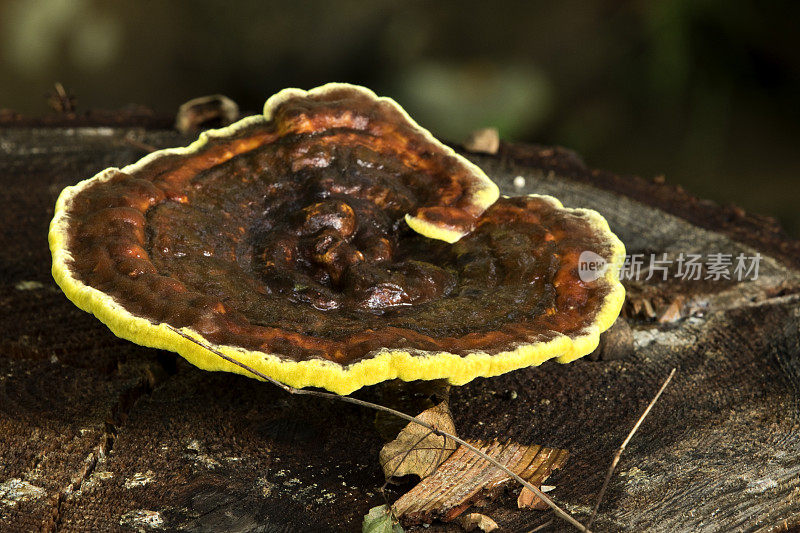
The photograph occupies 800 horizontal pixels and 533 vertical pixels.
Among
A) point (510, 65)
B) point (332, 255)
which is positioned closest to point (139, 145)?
point (332, 255)

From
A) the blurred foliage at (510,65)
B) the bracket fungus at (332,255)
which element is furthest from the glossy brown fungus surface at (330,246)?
the blurred foliage at (510,65)

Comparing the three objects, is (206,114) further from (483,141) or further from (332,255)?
(332,255)

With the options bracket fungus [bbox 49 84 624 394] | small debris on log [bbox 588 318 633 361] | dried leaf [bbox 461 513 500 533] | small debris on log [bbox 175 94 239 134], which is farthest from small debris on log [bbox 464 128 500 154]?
dried leaf [bbox 461 513 500 533]

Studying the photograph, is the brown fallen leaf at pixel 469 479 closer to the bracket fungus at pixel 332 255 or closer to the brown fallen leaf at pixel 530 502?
the brown fallen leaf at pixel 530 502

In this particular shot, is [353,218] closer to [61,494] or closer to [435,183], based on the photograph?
[435,183]

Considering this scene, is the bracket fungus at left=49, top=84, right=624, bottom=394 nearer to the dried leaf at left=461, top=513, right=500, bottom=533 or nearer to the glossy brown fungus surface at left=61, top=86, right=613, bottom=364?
the glossy brown fungus surface at left=61, top=86, right=613, bottom=364

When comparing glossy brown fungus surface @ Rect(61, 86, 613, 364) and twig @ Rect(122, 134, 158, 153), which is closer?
glossy brown fungus surface @ Rect(61, 86, 613, 364)
